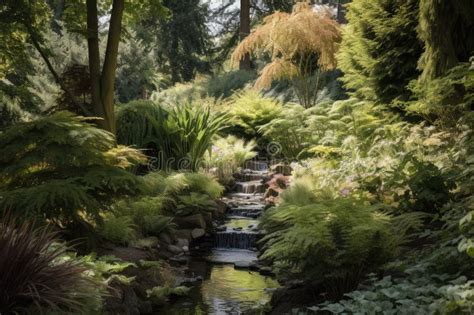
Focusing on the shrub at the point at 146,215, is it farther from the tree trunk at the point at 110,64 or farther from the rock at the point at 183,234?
the tree trunk at the point at 110,64

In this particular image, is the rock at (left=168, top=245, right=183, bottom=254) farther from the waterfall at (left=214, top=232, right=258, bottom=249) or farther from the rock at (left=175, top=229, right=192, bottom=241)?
the waterfall at (left=214, top=232, right=258, bottom=249)

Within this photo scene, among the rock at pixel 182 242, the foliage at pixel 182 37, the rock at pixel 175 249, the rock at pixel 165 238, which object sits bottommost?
the rock at pixel 175 249

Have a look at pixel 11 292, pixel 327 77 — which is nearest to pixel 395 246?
pixel 11 292

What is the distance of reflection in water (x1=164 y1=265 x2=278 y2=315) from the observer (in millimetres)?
5273

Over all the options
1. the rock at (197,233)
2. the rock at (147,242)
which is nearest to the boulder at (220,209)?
the rock at (197,233)

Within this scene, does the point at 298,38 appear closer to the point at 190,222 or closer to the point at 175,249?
the point at 190,222

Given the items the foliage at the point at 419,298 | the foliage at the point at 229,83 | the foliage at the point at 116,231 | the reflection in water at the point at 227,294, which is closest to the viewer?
the foliage at the point at 419,298

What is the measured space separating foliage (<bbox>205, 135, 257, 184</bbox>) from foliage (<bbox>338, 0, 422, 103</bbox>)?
3.26 meters

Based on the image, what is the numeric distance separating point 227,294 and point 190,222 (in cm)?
263

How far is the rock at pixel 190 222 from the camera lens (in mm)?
8281

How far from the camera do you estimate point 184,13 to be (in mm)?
22016

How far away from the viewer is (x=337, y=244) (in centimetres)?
413

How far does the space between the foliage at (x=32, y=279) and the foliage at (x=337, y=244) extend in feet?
5.04

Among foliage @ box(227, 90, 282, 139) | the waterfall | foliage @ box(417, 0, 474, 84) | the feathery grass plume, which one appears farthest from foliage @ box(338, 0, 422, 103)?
foliage @ box(227, 90, 282, 139)
